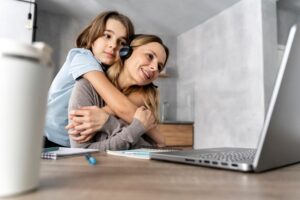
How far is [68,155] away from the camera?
61cm

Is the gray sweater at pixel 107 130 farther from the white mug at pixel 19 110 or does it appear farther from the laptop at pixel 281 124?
the white mug at pixel 19 110

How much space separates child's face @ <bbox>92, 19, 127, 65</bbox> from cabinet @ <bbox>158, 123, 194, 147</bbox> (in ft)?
8.07

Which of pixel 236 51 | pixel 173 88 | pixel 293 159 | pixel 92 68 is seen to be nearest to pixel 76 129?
pixel 92 68

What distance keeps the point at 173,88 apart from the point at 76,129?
11.6 ft

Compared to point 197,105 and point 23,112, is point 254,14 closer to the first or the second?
point 197,105

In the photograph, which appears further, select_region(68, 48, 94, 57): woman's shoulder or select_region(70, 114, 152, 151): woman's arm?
select_region(68, 48, 94, 57): woman's shoulder

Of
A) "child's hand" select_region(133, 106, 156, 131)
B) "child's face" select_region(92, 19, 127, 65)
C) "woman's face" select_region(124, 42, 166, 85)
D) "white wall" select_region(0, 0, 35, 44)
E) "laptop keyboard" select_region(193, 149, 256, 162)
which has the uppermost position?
"white wall" select_region(0, 0, 35, 44)

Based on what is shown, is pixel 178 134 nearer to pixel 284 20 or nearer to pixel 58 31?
pixel 284 20

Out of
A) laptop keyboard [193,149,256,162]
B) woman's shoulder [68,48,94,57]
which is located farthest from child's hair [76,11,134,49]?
laptop keyboard [193,149,256,162]

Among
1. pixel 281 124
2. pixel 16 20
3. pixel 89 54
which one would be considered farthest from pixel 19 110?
pixel 16 20

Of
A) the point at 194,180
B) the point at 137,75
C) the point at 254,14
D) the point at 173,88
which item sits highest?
the point at 254,14

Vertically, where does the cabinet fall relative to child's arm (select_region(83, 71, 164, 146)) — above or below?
below

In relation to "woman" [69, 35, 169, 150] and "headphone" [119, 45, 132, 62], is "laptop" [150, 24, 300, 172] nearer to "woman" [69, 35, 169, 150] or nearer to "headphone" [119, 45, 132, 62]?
"woman" [69, 35, 169, 150]

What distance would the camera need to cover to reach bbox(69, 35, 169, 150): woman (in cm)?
88
